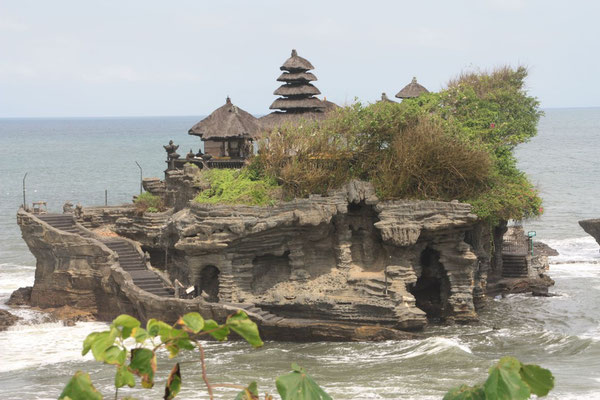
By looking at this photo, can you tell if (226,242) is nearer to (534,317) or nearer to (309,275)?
(309,275)

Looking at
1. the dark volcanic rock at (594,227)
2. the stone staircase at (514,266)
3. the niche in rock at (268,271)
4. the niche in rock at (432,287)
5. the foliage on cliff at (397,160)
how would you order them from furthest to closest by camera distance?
the dark volcanic rock at (594,227), the stone staircase at (514,266), the niche in rock at (432,287), the niche in rock at (268,271), the foliage on cliff at (397,160)

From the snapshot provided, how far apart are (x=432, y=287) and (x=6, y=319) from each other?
15.3 metres

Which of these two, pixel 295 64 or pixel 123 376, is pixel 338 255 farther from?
pixel 123 376

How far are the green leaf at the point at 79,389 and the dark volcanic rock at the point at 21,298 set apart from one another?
32.2 m

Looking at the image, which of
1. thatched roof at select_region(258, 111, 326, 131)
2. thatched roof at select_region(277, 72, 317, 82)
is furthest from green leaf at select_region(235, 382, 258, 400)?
thatched roof at select_region(277, 72, 317, 82)

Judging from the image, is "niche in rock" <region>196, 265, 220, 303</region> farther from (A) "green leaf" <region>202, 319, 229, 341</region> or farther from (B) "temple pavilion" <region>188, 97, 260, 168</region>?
(A) "green leaf" <region>202, 319, 229, 341</region>

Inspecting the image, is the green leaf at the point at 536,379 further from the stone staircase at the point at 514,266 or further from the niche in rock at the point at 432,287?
the stone staircase at the point at 514,266

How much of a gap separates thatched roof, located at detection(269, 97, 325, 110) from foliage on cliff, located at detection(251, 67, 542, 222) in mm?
4064

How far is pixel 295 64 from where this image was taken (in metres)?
36.9

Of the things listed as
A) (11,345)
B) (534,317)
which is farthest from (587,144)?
(11,345)

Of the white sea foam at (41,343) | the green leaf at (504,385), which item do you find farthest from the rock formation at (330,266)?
the green leaf at (504,385)

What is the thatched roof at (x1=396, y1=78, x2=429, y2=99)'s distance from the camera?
4326 centimetres

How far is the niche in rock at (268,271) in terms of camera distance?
104ft

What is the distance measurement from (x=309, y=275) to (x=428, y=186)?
491 centimetres
